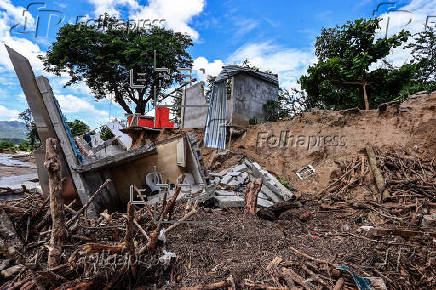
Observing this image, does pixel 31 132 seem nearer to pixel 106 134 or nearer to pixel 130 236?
pixel 106 134

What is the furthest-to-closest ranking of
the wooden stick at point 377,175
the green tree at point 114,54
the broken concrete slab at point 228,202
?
the green tree at point 114,54, the wooden stick at point 377,175, the broken concrete slab at point 228,202

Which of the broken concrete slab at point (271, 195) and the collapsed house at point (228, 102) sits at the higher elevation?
the collapsed house at point (228, 102)

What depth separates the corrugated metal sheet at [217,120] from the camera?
376 inches

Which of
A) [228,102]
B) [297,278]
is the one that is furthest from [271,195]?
[228,102]

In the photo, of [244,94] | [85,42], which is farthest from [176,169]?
[85,42]

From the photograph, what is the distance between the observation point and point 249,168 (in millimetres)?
7758

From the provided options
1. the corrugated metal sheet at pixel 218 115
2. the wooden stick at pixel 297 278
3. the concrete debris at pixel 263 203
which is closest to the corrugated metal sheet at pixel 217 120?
the corrugated metal sheet at pixel 218 115

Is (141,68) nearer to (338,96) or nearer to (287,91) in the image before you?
(287,91)

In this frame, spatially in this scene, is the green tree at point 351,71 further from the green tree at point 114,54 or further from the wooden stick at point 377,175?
the green tree at point 114,54

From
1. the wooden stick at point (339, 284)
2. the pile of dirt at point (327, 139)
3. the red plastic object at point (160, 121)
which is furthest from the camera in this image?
the red plastic object at point (160, 121)

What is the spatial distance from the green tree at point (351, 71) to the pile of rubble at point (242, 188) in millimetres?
5014

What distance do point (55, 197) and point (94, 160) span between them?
9.85ft

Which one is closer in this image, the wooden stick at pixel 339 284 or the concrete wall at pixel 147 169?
the wooden stick at pixel 339 284

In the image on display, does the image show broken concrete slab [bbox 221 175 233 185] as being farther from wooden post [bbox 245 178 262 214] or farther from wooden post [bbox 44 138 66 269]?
wooden post [bbox 44 138 66 269]
